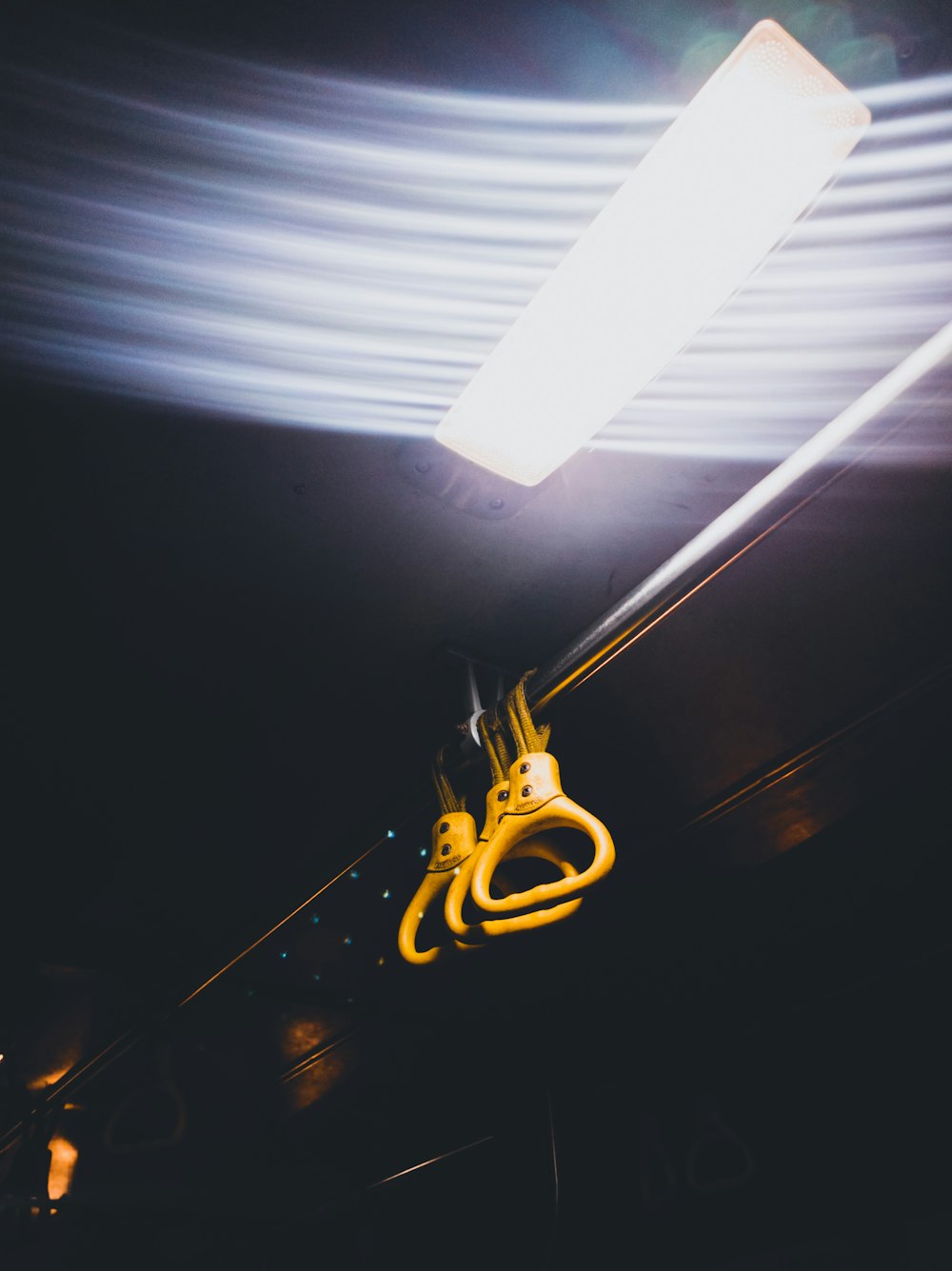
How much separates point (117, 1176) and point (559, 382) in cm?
492

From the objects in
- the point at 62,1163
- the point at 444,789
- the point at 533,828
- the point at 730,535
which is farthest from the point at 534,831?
the point at 62,1163

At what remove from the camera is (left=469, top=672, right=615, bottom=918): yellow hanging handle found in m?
1.35

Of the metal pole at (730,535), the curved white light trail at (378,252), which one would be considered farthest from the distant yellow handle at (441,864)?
the curved white light trail at (378,252)

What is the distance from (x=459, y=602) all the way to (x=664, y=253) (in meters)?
1.09

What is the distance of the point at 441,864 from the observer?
1.69 m

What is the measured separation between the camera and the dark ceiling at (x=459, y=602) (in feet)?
4.28

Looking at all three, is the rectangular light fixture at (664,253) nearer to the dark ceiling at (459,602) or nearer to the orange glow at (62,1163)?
the dark ceiling at (459,602)

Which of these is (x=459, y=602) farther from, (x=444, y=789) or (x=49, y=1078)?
(x=49, y=1078)

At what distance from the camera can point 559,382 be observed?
152cm

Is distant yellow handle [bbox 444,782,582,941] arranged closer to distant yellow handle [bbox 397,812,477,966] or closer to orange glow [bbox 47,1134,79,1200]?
distant yellow handle [bbox 397,812,477,966]

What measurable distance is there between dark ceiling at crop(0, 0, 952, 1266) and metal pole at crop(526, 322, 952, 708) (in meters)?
0.05

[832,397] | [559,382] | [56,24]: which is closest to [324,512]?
[559,382]

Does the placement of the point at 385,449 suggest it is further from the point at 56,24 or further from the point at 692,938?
the point at 692,938

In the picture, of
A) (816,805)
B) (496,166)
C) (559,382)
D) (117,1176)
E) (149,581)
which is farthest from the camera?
(117,1176)
